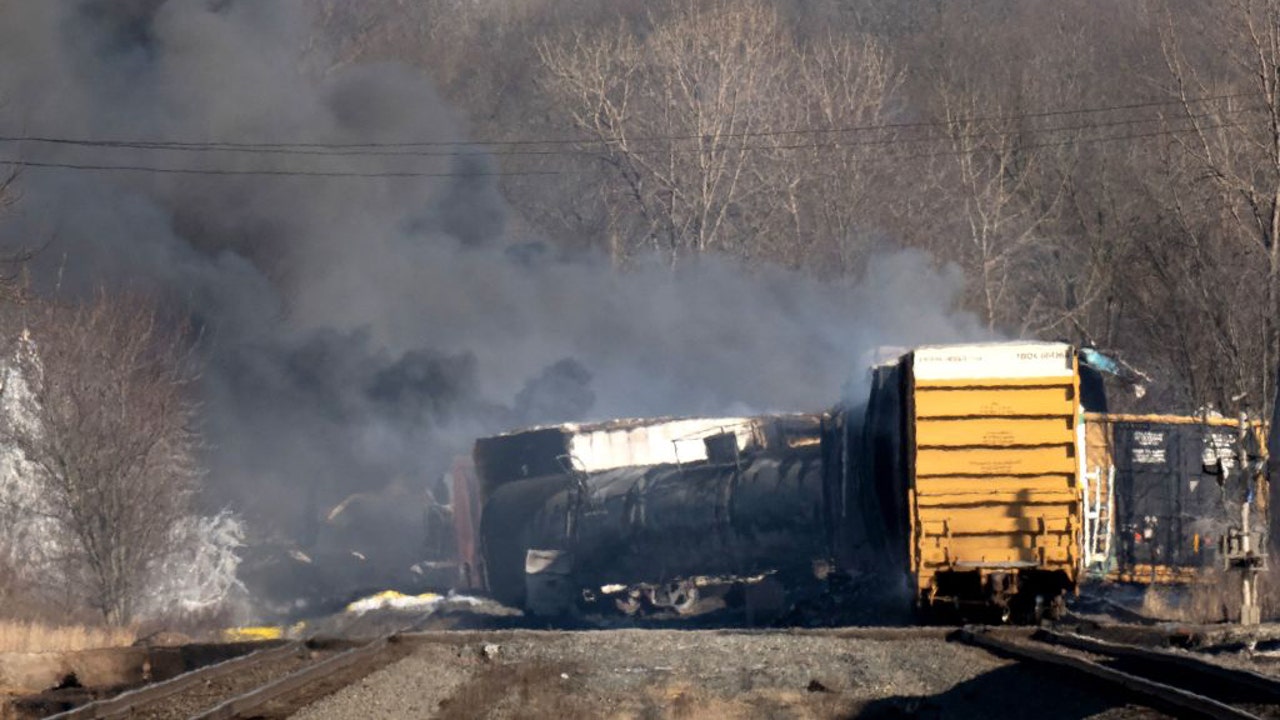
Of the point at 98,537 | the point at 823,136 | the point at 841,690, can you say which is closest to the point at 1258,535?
the point at 841,690

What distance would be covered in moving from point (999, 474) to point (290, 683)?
901cm

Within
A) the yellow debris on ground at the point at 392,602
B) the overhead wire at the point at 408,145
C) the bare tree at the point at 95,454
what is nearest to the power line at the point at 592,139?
the overhead wire at the point at 408,145

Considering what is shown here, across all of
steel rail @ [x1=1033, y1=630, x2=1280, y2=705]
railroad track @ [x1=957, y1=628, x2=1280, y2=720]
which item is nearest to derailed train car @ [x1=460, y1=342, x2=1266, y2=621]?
railroad track @ [x1=957, y1=628, x2=1280, y2=720]

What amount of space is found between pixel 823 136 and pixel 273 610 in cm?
2848

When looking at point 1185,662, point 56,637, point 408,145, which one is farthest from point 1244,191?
point 408,145

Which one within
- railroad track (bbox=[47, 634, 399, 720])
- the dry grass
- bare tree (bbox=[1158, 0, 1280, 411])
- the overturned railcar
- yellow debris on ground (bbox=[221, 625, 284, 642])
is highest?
bare tree (bbox=[1158, 0, 1280, 411])

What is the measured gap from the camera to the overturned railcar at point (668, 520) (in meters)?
29.3

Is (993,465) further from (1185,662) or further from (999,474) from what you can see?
(1185,662)

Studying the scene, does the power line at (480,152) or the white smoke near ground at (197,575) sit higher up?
the power line at (480,152)

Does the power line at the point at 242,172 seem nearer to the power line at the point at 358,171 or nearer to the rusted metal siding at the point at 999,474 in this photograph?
the power line at the point at 358,171

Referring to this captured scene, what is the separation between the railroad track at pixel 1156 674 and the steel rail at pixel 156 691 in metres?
7.11

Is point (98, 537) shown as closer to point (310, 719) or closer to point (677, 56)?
point (310, 719)

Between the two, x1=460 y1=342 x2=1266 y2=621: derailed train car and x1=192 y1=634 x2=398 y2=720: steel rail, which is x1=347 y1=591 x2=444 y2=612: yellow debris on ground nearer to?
x1=460 y1=342 x2=1266 y2=621: derailed train car

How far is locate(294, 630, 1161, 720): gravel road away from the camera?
13.5 m
